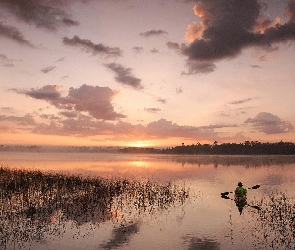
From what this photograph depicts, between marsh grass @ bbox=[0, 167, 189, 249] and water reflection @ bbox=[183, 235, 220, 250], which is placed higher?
marsh grass @ bbox=[0, 167, 189, 249]

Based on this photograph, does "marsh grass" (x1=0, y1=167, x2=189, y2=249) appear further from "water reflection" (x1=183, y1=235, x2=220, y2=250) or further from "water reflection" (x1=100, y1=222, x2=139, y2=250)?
"water reflection" (x1=183, y1=235, x2=220, y2=250)

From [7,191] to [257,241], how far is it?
77.0 ft

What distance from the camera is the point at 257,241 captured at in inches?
651

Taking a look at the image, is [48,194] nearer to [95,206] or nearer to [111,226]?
[95,206]

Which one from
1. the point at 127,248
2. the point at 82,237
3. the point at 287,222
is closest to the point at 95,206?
the point at 82,237

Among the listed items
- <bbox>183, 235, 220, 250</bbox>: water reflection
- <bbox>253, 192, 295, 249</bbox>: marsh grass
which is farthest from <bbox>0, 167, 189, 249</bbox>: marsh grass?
<bbox>253, 192, 295, 249</bbox>: marsh grass

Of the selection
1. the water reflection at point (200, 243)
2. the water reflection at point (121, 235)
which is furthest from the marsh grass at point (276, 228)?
the water reflection at point (121, 235)

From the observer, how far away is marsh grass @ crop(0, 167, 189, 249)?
17.4m

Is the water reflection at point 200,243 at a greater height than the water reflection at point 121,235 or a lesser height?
lesser

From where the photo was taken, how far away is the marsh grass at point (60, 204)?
683 inches

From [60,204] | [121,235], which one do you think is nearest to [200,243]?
[121,235]

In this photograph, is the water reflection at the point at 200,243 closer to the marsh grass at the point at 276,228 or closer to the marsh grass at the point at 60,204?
the marsh grass at the point at 276,228

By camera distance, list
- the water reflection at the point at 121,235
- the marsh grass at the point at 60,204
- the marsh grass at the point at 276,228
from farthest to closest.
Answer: the marsh grass at the point at 60,204
the marsh grass at the point at 276,228
the water reflection at the point at 121,235

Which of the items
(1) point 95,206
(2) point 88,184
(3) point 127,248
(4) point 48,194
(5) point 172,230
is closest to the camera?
(3) point 127,248
